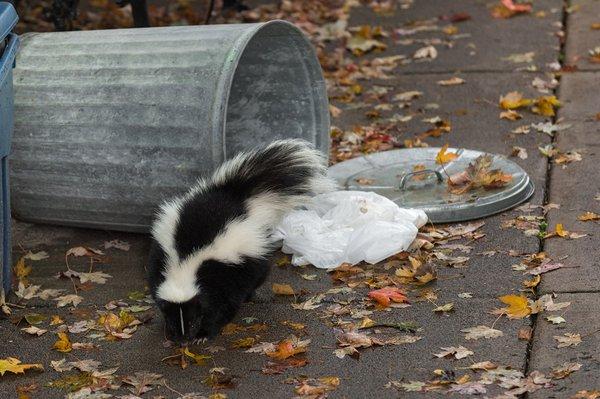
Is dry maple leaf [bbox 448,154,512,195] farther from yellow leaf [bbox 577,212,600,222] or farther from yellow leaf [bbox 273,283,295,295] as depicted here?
yellow leaf [bbox 273,283,295,295]

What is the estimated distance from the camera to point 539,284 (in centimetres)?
480

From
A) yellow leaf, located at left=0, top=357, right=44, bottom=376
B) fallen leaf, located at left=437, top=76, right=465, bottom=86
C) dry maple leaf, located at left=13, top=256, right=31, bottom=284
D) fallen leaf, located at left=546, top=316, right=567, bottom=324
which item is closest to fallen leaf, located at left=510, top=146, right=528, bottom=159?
fallen leaf, located at left=437, top=76, right=465, bottom=86

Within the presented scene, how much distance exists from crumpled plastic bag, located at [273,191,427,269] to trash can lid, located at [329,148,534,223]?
23 cm

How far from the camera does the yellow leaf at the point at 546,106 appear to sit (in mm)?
6891

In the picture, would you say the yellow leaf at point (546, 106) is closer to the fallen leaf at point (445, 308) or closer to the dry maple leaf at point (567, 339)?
the fallen leaf at point (445, 308)

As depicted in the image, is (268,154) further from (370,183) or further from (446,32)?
(446,32)

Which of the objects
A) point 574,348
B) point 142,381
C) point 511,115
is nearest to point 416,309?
point 574,348

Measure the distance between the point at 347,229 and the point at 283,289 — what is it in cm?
54

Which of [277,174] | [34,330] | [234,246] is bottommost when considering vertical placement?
[34,330]

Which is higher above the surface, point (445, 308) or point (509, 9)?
point (445, 308)

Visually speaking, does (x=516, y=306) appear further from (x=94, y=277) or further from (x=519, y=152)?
(x=94, y=277)

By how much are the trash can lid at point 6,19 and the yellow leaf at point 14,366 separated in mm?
1332

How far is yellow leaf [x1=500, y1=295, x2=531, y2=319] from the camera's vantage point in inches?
179

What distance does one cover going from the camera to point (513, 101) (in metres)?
7.06
